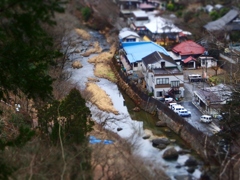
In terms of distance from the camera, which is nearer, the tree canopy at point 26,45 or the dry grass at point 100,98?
the tree canopy at point 26,45

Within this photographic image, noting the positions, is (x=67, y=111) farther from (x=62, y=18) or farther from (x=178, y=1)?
(x=178, y=1)

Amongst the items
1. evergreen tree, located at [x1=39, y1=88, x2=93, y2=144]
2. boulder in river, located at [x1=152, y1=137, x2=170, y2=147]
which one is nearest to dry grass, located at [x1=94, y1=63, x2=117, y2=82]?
boulder in river, located at [x1=152, y1=137, x2=170, y2=147]

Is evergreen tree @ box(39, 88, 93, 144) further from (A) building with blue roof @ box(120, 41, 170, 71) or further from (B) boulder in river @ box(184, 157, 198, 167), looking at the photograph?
(A) building with blue roof @ box(120, 41, 170, 71)

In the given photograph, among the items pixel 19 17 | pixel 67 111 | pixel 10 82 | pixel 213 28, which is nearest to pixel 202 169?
pixel 67 111

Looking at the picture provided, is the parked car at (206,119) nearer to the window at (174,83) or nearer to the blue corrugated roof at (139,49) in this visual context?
the window at (174,83)

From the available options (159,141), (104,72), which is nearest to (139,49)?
(104,72)

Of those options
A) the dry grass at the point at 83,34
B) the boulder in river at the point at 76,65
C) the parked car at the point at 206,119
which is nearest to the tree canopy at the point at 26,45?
the parked car at the point at 206,119

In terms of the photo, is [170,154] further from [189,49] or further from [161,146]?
[189,49]
